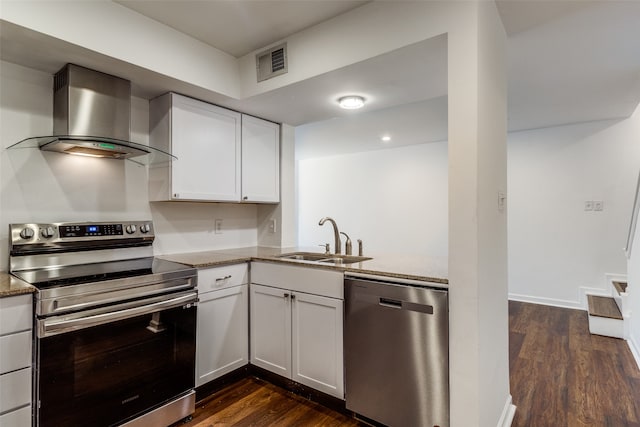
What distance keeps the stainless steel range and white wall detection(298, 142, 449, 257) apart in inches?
135

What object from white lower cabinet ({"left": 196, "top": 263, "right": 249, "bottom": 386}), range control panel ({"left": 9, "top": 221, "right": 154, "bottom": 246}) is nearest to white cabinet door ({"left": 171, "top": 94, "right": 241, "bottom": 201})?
range control panel ({"left": 9, "top": 221, "right": 154, "bottom": 246})

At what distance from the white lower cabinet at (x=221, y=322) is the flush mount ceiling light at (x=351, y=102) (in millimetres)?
1436

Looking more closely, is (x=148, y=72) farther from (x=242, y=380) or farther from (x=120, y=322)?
(x=242, y=380)

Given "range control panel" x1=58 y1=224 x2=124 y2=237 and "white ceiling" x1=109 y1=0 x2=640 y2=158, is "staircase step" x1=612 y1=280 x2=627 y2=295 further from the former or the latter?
"range control panel" x1=58 y1=224 x2=124 y2=237

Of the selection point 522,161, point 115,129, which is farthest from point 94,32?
point 522,161

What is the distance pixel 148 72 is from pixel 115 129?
0.40 meters

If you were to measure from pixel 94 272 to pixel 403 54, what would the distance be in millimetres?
2096

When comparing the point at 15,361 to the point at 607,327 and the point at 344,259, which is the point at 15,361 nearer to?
the point at 344,259

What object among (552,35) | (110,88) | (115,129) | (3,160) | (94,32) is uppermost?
(552,35)

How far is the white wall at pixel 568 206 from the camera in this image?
383 centimetres

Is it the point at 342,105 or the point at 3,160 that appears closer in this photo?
the point at 3,160

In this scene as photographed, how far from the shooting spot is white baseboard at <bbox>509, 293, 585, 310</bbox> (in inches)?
159

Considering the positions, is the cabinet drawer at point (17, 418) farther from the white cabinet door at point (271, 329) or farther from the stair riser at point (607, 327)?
the stair riser at point (607, 327)

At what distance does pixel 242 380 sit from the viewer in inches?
94.5
